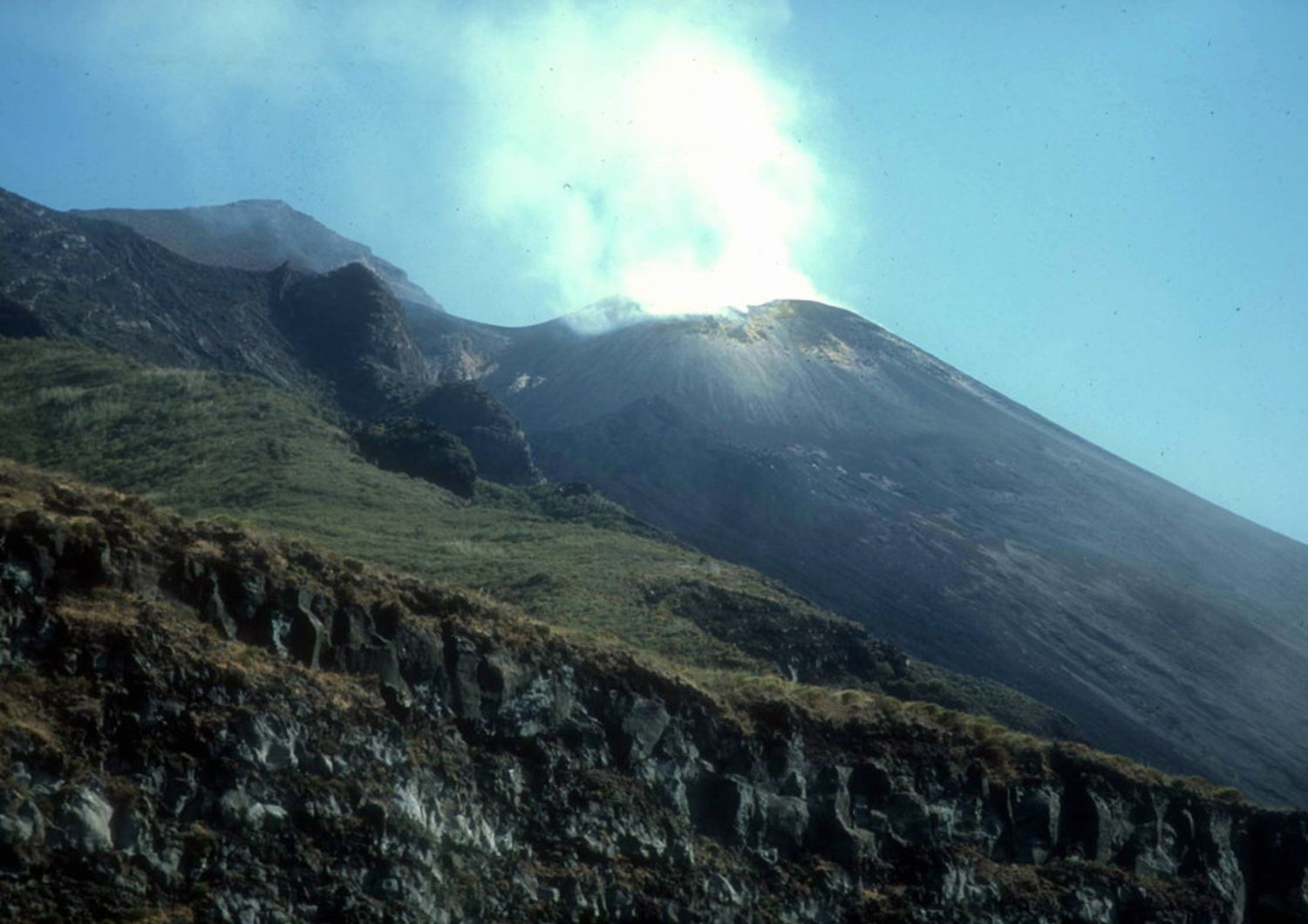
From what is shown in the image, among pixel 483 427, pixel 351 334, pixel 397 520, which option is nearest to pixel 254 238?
pixel 351 334

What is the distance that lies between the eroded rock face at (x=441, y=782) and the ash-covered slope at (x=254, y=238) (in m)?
111

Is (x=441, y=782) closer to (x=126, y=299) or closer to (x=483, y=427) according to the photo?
(x=483, y=427)

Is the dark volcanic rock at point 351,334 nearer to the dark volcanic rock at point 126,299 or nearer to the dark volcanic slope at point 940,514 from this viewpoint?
the dark volcanic rock at point 126,299

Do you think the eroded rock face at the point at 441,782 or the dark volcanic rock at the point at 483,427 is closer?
the eroded rock face at the point at 441,782

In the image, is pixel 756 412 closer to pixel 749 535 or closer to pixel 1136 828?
pixel 749 535

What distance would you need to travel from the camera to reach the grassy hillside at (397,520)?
36750mm

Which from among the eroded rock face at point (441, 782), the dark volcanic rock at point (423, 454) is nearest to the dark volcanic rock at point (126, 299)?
the dark volcanic rock at point (423, 454)

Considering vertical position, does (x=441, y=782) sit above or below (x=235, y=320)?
below

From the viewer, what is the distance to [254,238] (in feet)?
519

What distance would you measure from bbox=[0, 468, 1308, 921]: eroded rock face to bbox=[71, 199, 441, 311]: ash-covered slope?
11070 centimetres

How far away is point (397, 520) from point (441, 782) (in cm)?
3219

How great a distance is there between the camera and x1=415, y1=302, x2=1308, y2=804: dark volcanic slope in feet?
231

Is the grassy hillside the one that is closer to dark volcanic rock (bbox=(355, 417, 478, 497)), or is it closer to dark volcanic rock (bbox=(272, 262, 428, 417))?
dark volcanic rock (bbox=(355, 417, 478, 497))

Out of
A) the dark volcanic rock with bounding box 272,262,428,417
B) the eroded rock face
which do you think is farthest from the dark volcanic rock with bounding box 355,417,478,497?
the eroded rock face
